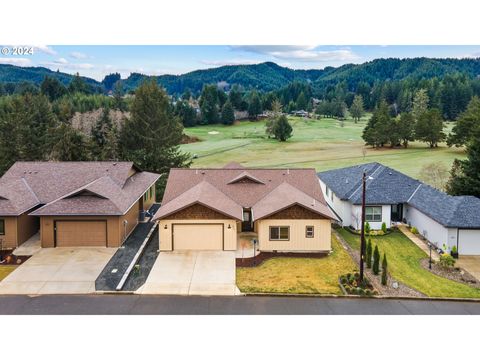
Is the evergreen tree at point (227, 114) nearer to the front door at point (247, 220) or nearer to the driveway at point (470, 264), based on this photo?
the front door at point (247, 220)

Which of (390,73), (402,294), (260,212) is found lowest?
(402,294)

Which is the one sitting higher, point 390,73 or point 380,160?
point 390,73

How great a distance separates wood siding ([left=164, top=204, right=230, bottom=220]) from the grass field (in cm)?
2961

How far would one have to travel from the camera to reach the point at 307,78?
147500mm

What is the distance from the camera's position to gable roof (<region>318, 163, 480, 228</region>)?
75.3 ft

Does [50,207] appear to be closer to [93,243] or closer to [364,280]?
[93,243]

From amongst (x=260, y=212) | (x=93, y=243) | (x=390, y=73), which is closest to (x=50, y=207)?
(x=93, y=243)

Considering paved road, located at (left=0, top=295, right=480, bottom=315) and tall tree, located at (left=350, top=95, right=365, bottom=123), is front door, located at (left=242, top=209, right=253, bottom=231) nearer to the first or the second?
paved road, located at (left=0, top=295, right=480, bottom=315)

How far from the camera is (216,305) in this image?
54.1 ft

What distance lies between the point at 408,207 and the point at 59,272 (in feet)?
71.6

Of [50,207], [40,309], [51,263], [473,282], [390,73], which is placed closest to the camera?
[40,309]

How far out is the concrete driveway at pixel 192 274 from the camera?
1795 cm

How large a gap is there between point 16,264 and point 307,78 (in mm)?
137747

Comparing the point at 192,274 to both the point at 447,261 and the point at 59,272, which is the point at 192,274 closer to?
the point at 59,272
